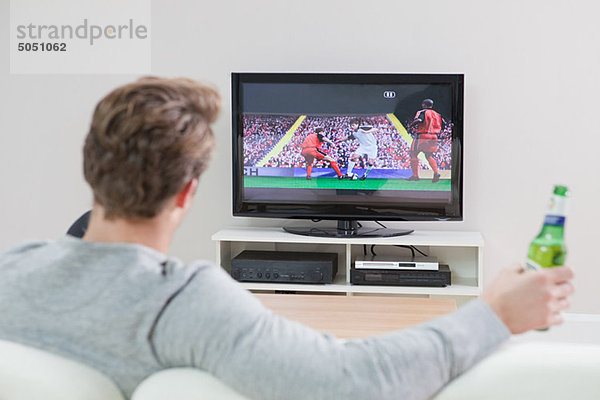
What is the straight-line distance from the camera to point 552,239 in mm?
1075

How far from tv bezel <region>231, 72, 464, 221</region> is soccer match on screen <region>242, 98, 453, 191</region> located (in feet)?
0.13

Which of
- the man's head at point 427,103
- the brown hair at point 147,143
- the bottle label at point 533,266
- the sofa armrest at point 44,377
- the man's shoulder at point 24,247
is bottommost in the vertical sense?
the sofa armrest at point 44,377

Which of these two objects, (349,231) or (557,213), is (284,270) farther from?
(557,213)

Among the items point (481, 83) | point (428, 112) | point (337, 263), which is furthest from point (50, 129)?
point (481, 83)

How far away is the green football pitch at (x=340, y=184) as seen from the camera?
13.3 feet

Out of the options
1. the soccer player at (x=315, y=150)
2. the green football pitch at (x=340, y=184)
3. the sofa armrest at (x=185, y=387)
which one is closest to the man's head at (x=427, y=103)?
the green football pitch at (x=340, y=184)

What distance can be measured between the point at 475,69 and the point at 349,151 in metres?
0.86

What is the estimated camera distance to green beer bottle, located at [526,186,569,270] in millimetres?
1000

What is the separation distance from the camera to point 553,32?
13.4 feet

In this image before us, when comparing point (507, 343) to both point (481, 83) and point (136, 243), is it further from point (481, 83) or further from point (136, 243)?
point (481, 83)

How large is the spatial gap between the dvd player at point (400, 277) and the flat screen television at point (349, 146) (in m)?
0.22

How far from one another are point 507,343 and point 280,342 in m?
0.29

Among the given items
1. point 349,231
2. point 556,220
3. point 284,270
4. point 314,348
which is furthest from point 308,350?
point 349,231

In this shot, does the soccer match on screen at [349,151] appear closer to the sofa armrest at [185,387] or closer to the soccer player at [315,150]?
the soccer player at [315,150]
